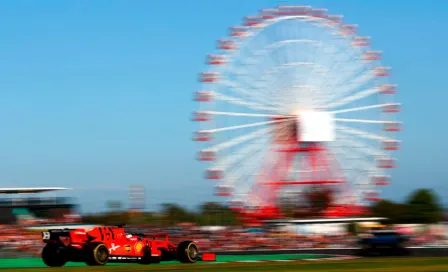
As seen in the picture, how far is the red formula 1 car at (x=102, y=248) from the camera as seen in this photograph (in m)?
27.2

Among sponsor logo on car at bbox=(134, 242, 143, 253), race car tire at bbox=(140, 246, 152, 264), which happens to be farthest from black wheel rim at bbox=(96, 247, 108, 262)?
race car tire at bbox=(140, 246, 152, 264)

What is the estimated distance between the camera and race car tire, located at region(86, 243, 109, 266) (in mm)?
26969

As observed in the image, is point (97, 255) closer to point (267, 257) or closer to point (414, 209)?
point (267, 257)

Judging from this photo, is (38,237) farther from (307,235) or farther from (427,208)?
(427,208)

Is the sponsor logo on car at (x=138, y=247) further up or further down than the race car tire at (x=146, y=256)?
further up

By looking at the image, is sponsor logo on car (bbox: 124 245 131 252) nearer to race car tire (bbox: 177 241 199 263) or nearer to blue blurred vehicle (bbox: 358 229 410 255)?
race car tire (bbox: 177 241 199 263)

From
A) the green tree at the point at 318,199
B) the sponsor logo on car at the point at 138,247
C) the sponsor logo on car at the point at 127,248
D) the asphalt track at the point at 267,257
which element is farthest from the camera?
the green tree at the point at 318,199

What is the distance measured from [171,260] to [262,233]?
17733 millimetres

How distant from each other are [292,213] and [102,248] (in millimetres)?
26655

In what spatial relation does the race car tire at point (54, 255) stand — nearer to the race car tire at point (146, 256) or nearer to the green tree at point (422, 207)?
the race car tire at point (146, 256)

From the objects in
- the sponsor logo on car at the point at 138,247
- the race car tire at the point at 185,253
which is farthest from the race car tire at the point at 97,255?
the race car tire at the point at 185,253

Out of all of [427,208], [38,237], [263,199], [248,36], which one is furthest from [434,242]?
[427,208]

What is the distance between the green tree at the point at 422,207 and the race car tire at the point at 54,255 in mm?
73050

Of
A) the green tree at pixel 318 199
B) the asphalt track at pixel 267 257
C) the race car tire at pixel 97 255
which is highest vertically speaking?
the green tree at pixel 318 199
